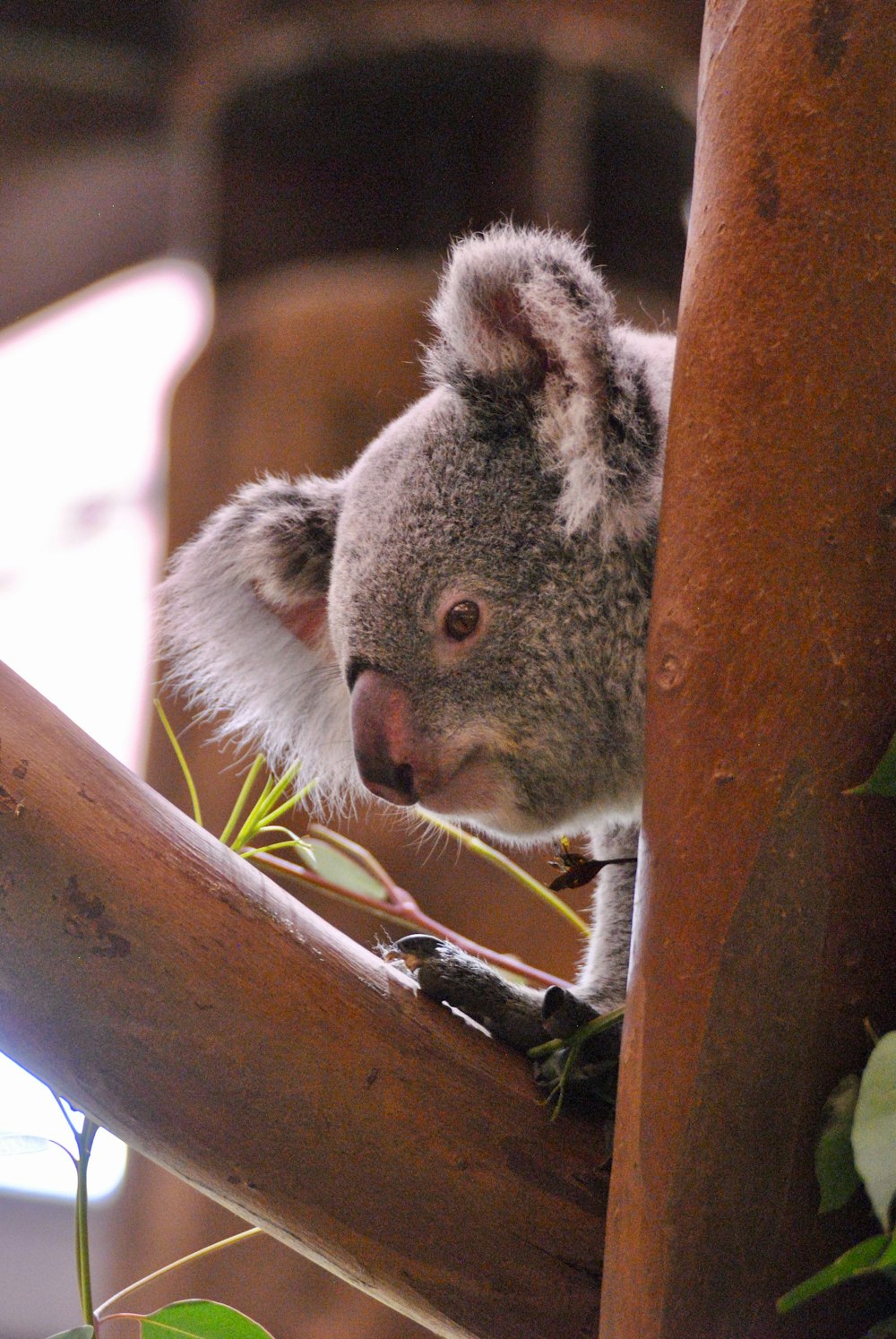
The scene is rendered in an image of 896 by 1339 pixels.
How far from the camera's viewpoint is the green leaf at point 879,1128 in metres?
0.75

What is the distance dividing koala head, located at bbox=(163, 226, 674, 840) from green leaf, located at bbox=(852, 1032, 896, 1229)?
671mm

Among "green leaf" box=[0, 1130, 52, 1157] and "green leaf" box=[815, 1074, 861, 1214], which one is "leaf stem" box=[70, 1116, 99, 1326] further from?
"green leaf" box=[815, 1074, 861, 1214]

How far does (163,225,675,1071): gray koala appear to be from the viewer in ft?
4.32

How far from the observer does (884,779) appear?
842 millimetres

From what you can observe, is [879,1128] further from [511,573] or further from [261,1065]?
[511,573]

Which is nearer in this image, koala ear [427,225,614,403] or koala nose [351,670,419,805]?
koala ear [427,225,614,403]

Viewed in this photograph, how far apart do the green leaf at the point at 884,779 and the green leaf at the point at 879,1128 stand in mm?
164

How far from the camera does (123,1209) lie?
344 cm

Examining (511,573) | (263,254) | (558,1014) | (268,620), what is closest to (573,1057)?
(558,1014)

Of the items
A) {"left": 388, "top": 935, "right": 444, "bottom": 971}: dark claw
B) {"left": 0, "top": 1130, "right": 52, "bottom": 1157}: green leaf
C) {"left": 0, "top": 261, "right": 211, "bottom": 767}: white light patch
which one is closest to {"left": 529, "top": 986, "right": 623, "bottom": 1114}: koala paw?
{"left": 388, "top": 935, "right": 444, "bottom": 971}: dark claw

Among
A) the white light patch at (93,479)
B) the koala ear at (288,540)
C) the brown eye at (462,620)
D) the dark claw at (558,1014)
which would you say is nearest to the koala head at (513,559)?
the brown eye at (462,620)

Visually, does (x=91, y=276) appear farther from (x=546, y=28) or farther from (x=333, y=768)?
(x=333, y=768)

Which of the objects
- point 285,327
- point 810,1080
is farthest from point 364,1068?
point 285,327

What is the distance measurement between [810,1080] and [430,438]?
908 mm
